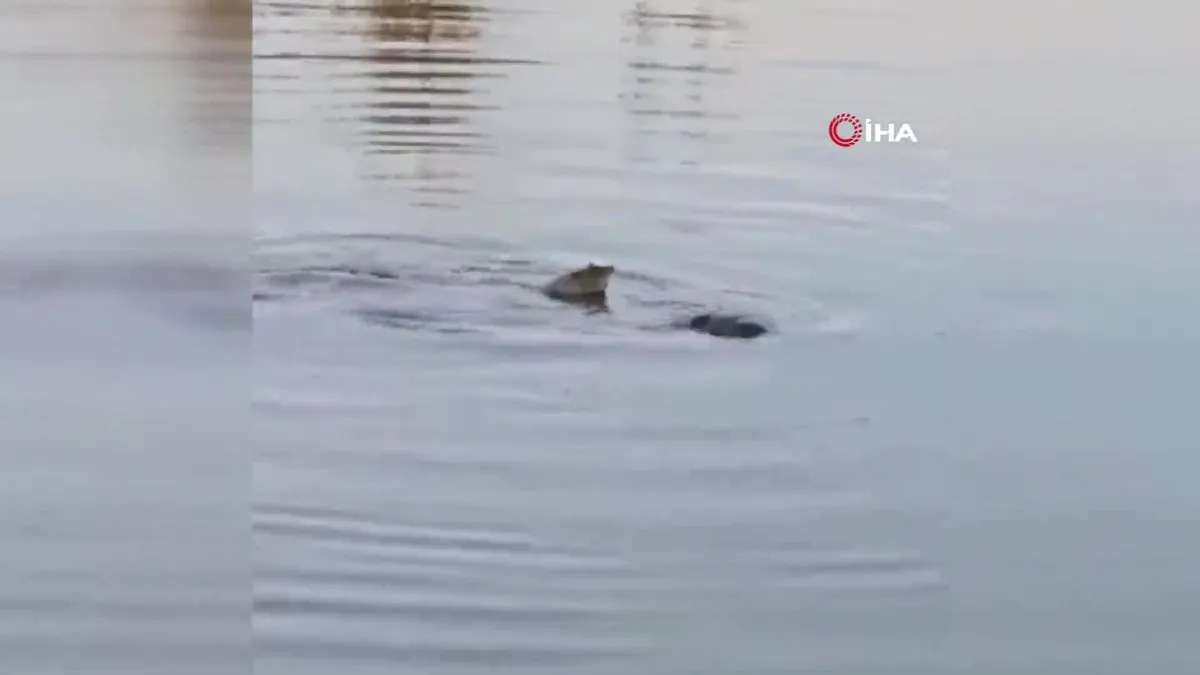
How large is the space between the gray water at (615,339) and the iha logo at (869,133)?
0.02 meters

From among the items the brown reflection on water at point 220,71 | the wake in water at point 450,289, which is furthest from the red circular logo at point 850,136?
the brown reflection on water at point 220,71

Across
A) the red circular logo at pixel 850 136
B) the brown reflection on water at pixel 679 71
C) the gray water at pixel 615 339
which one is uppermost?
the brown reflection on water at pixel 679 71

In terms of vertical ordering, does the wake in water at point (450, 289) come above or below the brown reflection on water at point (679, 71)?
below

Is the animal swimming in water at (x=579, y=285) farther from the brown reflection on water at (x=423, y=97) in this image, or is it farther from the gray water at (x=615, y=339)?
the brown reflection on water at (x=423, y=97)

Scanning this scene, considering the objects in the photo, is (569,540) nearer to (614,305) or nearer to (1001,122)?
(614,305)

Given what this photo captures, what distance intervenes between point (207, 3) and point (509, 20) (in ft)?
1.12

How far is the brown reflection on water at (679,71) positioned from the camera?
1441 millimetres

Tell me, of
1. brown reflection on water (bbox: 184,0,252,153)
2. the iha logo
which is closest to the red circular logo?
the iha logo

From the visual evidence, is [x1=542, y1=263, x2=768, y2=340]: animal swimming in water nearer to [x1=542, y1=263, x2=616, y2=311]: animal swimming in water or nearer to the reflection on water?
[x1=542, y1=263, x2=616, y2=311]: animal swimming in water

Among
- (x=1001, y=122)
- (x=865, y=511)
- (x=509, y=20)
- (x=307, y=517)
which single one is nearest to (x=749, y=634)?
(x=865, y=511)

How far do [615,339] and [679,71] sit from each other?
321 mm

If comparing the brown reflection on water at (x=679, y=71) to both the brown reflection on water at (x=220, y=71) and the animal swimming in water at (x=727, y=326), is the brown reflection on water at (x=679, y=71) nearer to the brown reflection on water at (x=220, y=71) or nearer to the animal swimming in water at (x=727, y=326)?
the animal swimming in water at (x=727, y=326)

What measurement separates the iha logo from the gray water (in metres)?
0.02

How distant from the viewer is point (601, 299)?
1455 mm
